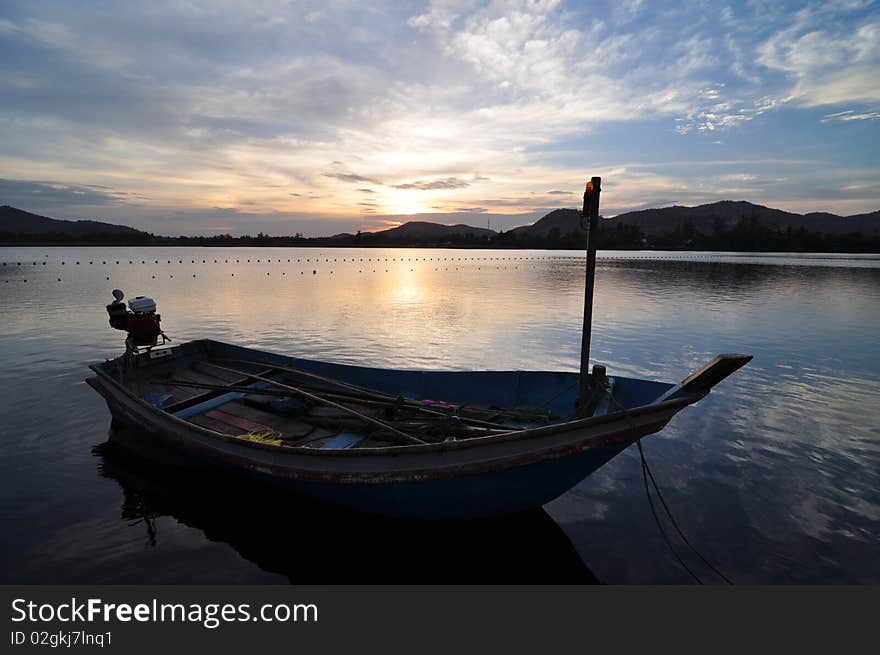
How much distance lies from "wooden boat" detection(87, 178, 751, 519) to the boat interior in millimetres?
34

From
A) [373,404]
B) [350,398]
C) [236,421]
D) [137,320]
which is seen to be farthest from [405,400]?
[137,320]

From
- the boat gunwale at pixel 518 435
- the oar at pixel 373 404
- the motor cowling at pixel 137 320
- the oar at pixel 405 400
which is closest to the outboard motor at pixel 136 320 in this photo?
the motor cowling at pixel 137 320

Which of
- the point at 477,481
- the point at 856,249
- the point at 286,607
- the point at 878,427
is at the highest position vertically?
the point at 856,249

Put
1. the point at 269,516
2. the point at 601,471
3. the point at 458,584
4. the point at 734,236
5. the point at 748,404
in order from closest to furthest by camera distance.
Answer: the point at 458,584 → the point at 269,516 → the point at 601,471 → the point at 748,404 → the point at 734,236

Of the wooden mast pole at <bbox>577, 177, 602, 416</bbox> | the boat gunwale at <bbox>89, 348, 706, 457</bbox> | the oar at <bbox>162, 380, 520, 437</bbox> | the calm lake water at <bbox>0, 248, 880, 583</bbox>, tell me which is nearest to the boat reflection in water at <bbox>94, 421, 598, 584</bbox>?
the calm lake water at <bbox>0, 248, 880, 583</bbox>

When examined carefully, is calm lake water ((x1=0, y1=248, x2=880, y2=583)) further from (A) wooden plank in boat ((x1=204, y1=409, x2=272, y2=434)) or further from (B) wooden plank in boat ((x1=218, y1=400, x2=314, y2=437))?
(B) wooden plank in boat ((x1=218, y1=400, x2=314, y2=437))

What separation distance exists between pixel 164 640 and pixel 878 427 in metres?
17.2

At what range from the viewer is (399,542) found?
295 inches

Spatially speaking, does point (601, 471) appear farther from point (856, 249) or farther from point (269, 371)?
point (856, 249)

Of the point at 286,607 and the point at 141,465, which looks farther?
the point at 141,465

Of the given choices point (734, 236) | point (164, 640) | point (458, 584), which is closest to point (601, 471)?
point (458, 584)

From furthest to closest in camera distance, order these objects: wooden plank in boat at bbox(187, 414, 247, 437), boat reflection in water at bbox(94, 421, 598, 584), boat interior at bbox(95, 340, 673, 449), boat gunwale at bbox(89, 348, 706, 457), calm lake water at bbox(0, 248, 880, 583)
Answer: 1. wooden plank in boat at bbox(187, 414, 247, 437)
2. boat interior at bbox(95, 340, 673, 449)
3. calm lake water at bbox(0, 248, 880, 583)
4. boat reflection in water at bbox(94, 421, 598, 584)
5. boat gunwale at bbox(89, 348, 706, 457)

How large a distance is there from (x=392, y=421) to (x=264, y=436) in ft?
8.38

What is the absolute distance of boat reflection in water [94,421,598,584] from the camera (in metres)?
6.88
